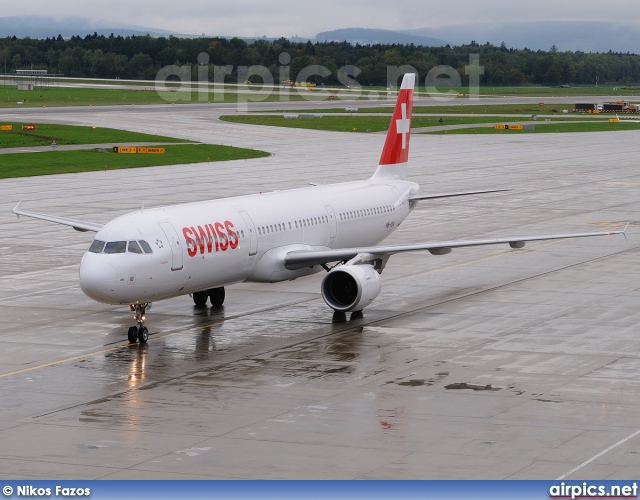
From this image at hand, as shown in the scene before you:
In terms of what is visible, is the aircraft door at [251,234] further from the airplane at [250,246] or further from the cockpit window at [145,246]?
the cockpit window at [145,246]

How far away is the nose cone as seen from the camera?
31.4 m

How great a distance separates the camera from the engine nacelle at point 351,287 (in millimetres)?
35844

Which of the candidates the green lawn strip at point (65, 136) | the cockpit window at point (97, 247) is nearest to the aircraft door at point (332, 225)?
the cockpit window at point (97, 247)

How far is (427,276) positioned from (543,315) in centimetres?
846

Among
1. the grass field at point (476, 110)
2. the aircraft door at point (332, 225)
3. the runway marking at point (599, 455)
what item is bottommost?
the runway marking at point (599, 455)

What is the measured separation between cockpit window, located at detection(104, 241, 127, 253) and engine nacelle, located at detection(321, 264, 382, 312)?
7.17 metres

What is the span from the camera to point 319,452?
22.9m

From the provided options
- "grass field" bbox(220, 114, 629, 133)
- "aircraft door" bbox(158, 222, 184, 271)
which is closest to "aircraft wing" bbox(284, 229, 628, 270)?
"aircraft door" bbox(158, 222, 184, 271)

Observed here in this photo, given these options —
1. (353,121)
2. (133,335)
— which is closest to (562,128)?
(353,121)

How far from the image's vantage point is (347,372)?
2992 centimetres

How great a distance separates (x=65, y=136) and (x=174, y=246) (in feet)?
268

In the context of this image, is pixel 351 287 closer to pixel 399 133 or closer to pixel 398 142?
pixel 398 142

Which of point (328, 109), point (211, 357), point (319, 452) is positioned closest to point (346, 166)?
point (211, 357)

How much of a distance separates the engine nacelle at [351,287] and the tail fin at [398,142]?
10.6 m
